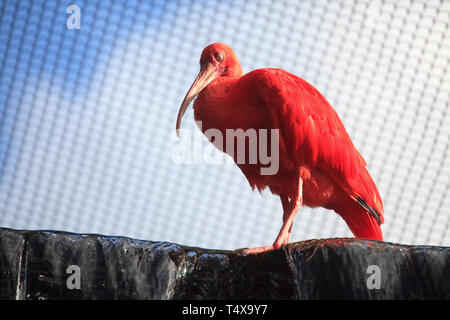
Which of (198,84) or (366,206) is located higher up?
(198,84)

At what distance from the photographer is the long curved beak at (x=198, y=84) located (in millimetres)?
2504

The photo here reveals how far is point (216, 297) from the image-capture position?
188 cm

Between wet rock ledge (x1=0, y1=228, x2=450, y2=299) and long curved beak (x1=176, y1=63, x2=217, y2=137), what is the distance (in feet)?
2.61

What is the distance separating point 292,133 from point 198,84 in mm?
574

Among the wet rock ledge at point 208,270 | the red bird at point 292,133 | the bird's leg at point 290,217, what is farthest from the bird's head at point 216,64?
the wet rock ledge at point 208,270

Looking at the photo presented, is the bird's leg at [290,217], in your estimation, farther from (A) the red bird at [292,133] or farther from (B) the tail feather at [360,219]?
(B) the tail feather at [360,219]

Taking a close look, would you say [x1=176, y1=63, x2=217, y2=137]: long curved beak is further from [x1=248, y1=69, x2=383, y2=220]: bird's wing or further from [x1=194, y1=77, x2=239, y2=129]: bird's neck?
[x1=248, y1=69, x2=383, y2=220]: bird's wing

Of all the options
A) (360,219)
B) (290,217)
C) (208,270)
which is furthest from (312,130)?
(208,270)

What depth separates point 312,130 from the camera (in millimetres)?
2307

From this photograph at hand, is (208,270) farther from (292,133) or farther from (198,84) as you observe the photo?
(198,84)

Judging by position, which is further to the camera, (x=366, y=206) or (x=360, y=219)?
(x=360, y=219)
